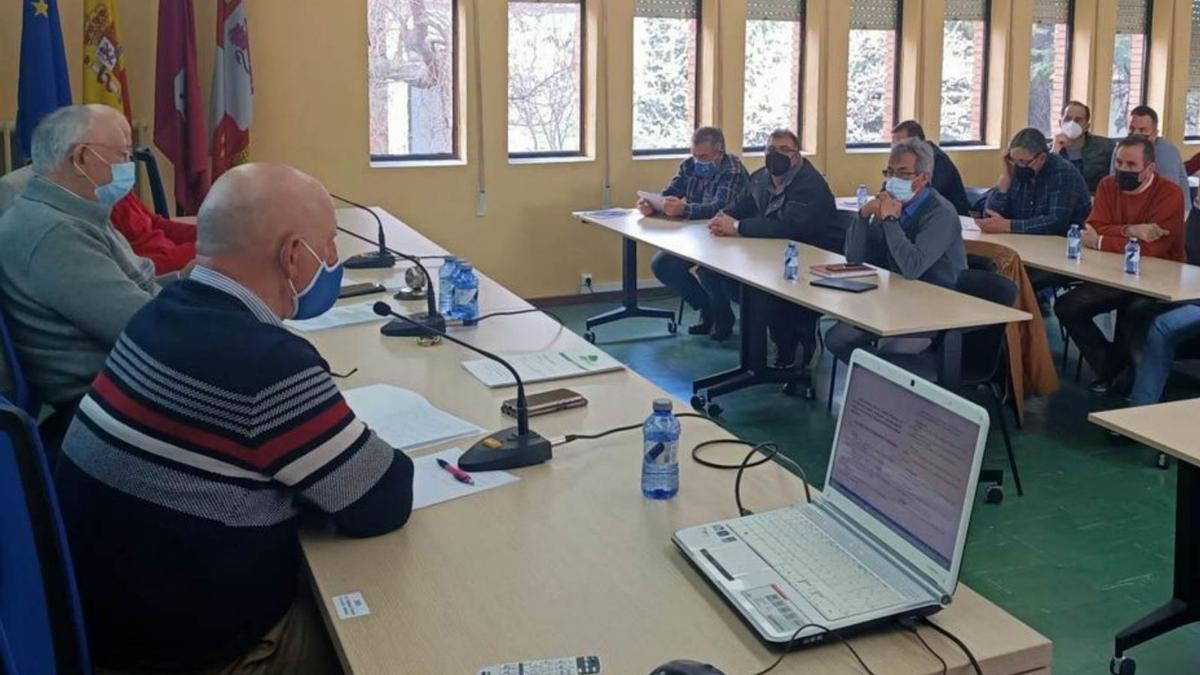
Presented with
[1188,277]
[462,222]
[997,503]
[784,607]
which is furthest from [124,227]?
[1188,277]

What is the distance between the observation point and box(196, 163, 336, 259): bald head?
1.95 m

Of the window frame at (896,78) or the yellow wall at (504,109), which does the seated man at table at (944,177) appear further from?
the window frame at (896,78)

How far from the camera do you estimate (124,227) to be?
4.70 m

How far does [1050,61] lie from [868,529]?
809 centimetres

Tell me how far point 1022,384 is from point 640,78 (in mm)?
3628

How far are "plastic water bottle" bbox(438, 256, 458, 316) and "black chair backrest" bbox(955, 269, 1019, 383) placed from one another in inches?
74.4

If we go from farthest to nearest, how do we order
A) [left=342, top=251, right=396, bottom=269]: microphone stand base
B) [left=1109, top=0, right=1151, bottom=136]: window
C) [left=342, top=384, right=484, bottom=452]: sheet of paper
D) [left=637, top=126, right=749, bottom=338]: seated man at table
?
[left=1109, top=0, right=1151, bottom=136]: window → [left=637, top=126, right=749, bottom=338]: seated man at table → [left=342, top=251, right=396, bottom=269]: microphone stand base → [left=342, top=384, right=484, bottom=452]: sheet of paper

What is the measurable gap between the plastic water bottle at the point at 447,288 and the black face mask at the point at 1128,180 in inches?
138

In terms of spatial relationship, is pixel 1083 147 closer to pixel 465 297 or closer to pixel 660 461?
pixel 465 297

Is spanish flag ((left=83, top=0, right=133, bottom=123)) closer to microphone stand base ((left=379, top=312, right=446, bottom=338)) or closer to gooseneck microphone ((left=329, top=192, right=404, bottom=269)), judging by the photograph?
gooseneck microphone ((left=329, top=192, right=404, bottom=269))

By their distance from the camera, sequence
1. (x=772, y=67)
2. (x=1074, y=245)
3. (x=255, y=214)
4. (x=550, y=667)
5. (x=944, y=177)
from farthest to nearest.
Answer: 1. (x=772, y=67)
2. (x=944, y=177)
3. (x=1074, y=245)
4. (x=255, y=214)
5. (x=550, y=667)

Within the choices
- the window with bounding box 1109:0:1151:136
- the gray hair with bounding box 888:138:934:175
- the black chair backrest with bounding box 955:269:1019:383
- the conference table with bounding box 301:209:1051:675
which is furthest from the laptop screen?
the window with bounding box 1109:0:1151:136

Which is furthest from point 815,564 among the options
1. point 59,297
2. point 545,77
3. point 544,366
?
point 545,77

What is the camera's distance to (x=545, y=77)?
24.2 ft
